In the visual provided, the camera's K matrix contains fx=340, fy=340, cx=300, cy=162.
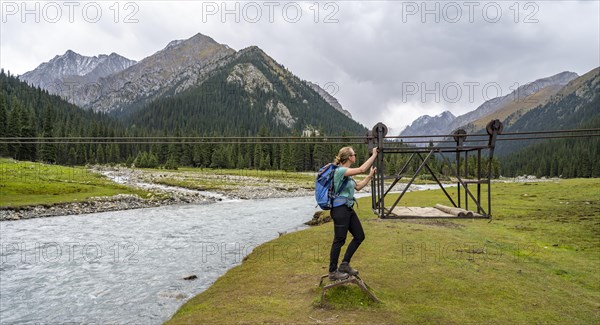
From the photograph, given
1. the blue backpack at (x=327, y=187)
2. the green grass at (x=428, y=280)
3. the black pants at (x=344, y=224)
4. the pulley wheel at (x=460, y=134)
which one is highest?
the pulley wheel at (x=460, y=134)

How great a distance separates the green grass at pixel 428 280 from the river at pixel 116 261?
2.95 m

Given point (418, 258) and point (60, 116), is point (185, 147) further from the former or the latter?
point (418, 258)

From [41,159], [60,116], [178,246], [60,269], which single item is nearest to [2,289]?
[60,269]

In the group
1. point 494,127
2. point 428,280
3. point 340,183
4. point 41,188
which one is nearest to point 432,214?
point 494,127

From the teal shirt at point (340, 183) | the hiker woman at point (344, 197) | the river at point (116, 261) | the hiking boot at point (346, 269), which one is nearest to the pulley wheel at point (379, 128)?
the hiker woman at point (344, 197)

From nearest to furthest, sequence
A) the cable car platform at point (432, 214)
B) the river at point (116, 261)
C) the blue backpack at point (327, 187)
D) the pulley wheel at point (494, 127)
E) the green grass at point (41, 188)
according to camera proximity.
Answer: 1. the blue backpack at point (327, 187)
2. the pulley wheel at point (494, 127)
3. the cable car platform at point (432, 214)
4. the river at point (116, 261)
5. the green grass at point (41, 188)

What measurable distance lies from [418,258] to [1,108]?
13312 cm

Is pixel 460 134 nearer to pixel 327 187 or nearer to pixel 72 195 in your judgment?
pixel 327 187

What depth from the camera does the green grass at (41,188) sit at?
4912cm

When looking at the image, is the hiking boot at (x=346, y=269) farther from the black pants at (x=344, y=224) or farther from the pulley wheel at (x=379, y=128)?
the pulley wheel at (x=379, y=128)

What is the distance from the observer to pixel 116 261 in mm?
24016

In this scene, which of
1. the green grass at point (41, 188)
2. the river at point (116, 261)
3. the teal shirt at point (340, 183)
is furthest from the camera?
the green grass at point (41, 188)

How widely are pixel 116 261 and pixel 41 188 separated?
4410 cm

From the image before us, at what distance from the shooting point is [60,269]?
22.1 metres
